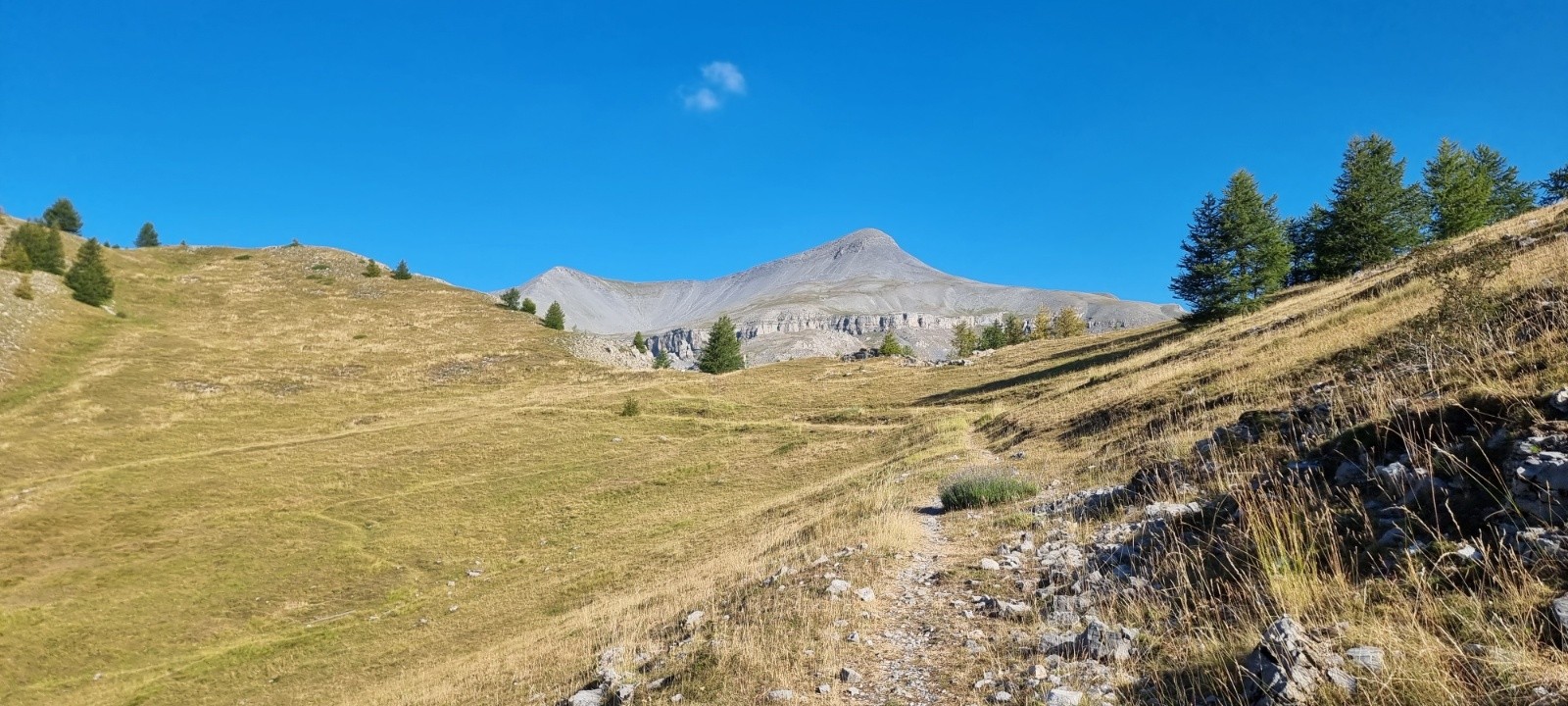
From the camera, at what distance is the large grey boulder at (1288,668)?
150 inches

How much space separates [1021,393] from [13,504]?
182ft

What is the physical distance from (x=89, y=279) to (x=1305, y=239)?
130746 millimetres

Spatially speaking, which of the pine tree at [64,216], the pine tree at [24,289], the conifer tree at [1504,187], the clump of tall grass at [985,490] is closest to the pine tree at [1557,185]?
the conifer tree at [1504,187]

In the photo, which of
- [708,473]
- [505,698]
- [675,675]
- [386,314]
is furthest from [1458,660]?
[386,314]

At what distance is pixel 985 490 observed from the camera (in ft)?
43.0

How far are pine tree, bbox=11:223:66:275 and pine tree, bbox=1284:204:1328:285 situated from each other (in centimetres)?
12834

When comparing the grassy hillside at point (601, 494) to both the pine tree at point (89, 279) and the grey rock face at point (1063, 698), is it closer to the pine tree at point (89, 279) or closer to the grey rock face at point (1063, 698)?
the grey rock face at point (1063, 698)

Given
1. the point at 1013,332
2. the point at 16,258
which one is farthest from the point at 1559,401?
the point at 1013,332

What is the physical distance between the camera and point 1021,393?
4372cm

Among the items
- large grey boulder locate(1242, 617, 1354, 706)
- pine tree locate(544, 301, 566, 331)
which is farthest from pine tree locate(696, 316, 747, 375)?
large grey boulder locate(1242, 617, 1354, 706)

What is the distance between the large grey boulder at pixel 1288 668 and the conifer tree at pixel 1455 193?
6323 centimetres

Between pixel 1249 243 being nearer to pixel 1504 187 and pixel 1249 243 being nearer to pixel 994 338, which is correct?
pixel 1504 187

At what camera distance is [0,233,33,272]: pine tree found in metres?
68.3

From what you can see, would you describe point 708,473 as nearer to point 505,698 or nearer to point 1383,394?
point 505,698
